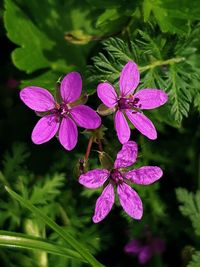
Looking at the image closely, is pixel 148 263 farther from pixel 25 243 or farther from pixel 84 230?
pixel 25 243

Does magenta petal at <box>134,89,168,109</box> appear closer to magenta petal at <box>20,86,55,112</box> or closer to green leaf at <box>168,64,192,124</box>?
green leaf at <box>168,64,192,124</box>

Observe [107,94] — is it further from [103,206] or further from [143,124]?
[103,206]

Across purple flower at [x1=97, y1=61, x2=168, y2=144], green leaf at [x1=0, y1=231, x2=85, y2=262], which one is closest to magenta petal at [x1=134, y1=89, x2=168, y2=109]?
purple flower at [x1=97, y1=61, x2=168, y2=144]

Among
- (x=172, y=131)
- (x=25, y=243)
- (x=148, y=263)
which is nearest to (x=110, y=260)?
(x=148, y=263)

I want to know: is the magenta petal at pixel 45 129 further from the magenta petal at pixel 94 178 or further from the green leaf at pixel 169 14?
the green leaf at pixel 169 14

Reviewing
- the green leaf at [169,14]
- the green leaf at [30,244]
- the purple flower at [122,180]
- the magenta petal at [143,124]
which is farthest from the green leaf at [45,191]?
the green leaf at [169,14]

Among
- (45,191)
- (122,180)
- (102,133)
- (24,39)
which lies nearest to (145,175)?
(122,180)
